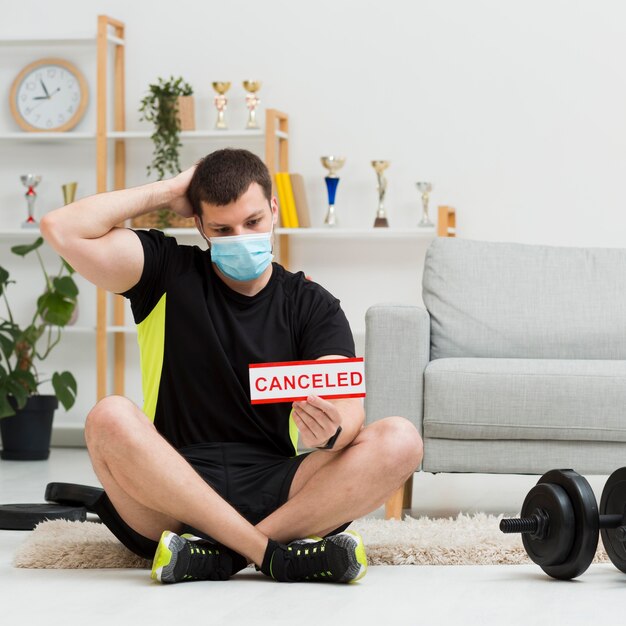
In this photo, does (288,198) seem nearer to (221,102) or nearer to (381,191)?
(381,191)

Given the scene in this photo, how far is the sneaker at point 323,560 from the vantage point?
2010mm

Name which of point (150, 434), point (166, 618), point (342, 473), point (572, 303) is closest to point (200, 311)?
point (150, 434)

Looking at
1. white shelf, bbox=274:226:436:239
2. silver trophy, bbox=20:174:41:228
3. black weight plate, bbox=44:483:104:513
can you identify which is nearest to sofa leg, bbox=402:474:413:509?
black weight plate, bbox=44:483:104:513

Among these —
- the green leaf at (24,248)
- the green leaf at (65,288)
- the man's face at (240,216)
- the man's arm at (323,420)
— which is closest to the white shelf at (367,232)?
the green leaf at (65,288)

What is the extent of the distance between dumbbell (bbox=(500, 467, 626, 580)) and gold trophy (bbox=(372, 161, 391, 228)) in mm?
2764

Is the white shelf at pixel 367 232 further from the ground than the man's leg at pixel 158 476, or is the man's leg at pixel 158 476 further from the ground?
the white shelf at pixel 367 232

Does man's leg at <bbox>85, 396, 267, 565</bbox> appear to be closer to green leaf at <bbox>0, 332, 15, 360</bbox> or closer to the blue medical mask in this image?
the blue medical mask

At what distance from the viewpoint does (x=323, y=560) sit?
2.03m

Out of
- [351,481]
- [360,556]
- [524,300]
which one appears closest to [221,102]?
[524,300]

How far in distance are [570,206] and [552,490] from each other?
9.71ft

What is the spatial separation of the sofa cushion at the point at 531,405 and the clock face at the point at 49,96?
9.32 ft

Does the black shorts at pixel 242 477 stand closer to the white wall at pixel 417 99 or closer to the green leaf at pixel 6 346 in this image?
the green leaf at pixel 6 346

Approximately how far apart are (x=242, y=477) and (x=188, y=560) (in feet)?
0.70

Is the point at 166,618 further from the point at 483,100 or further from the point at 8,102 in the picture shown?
the point at 8,102
